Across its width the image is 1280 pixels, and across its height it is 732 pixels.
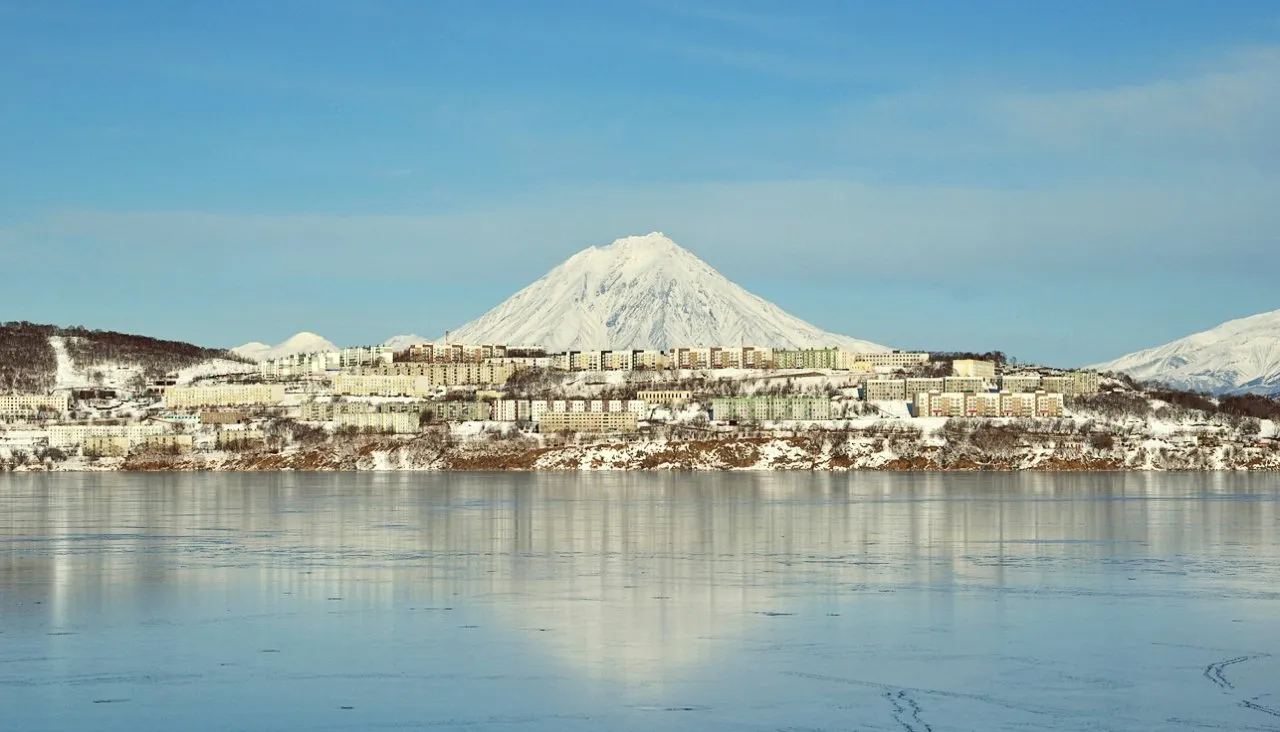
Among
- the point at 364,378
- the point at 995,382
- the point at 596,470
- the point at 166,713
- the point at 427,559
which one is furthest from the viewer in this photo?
the point at 364,378

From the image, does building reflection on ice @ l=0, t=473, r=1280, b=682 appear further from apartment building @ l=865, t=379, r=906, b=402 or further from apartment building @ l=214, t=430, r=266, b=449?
apartment building @ l=865, t=379, r=906, b=402

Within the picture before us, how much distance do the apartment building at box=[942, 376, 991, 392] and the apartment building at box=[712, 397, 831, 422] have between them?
14.5 meters

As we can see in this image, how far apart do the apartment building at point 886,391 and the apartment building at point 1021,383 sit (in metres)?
10.9

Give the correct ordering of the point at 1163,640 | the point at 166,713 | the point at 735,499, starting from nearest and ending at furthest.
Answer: the point at 166,713, the point at 1163,640, the point at 735,499

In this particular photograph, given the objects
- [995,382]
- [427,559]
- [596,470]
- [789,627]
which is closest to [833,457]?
[596,470]

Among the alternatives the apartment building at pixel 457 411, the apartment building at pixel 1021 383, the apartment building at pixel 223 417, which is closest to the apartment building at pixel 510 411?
the apartment building at pixel 457 411

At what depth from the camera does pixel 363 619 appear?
88.3 ft

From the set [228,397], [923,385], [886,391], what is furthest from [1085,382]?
[228,397]

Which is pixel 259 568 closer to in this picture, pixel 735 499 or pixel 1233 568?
pixel 1233 568

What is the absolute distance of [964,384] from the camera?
562 ft

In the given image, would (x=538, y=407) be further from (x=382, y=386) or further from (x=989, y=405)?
(x=989, y=405)

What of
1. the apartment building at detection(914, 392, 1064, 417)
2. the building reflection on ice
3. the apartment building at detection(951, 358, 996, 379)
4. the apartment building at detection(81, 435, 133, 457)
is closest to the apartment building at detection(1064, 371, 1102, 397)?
the apartment building at detection(951, 358, 996, 379)

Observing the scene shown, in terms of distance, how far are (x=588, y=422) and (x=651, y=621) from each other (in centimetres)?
13491

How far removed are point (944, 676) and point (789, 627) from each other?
15.4ft
